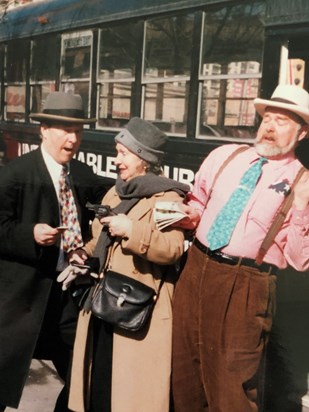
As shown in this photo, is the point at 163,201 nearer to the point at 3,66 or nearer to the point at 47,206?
the point at 47,206

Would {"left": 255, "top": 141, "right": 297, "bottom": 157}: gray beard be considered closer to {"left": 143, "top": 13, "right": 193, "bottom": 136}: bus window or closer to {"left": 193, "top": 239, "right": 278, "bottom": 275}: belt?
{"left": 193, "top": 239, "right": 278, "bottom": 275}: belt

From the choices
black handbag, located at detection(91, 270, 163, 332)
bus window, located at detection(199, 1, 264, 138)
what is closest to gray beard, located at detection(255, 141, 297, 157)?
bus window, located at detection(199, 1, 264, 138)

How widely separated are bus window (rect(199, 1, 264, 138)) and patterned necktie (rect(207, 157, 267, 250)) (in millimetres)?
496

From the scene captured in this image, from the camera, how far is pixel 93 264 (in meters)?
2.51

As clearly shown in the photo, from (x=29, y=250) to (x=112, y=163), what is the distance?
0.94 meters

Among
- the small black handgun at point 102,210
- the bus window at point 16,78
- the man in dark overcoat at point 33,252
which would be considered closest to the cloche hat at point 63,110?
the man in dark overcoat at point 33,252

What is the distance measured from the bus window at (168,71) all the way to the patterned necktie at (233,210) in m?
0.79

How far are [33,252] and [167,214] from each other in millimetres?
588

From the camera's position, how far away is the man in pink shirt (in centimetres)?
225

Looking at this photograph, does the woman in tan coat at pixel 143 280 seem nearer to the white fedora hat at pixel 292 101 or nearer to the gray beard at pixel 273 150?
the gray beard at pixel 273 150

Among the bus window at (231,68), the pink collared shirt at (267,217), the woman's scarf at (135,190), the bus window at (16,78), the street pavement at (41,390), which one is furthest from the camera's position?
the bus window at (16,78)

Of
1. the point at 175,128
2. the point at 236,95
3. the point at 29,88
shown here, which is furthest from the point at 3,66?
the point at 236,95

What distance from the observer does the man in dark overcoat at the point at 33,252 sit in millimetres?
2525

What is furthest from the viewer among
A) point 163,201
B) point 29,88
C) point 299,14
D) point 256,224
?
point 29,88
